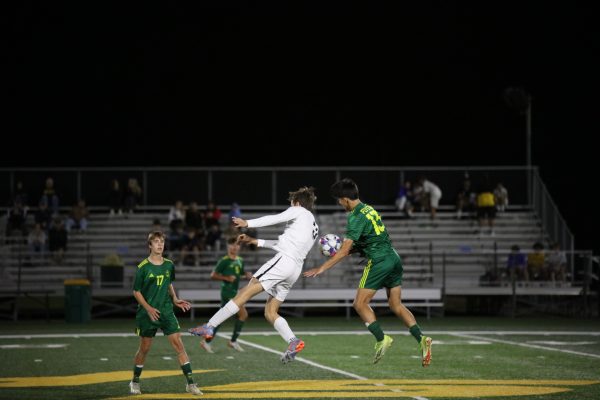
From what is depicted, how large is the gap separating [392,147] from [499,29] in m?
6.13

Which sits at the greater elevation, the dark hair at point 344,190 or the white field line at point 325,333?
the dark hair at point 344,190

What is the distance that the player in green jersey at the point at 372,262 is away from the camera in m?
13.0

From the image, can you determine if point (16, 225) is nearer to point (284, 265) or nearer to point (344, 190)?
point (284, 265)

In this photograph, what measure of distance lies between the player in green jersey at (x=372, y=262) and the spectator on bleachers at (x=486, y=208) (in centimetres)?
2089

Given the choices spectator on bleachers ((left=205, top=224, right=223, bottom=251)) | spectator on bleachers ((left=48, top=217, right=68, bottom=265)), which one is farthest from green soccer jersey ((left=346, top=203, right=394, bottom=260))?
spectator on bleachers ((left=48, top=217, right=68, bottom=265))

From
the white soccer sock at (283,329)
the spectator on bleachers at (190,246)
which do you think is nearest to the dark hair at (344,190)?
the white soccer sock at (283,329)

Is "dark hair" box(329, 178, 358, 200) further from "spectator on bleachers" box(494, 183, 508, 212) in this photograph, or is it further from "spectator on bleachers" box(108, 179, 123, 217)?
"spectator on bleachers" box(494, 183, 508, 212)

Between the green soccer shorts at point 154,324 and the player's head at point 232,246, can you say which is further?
the player's head at point 232,246

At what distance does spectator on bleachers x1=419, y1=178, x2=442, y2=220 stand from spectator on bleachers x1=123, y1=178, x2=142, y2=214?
8738mm

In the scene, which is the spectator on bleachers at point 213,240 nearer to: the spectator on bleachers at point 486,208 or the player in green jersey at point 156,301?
the spectator on bleachers at point 486,208

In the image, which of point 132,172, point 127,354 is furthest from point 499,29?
point 127,354

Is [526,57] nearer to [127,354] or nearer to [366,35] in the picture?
[366,35]

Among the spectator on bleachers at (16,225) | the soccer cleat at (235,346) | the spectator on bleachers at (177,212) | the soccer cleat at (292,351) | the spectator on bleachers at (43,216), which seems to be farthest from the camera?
the spectator on bleachers at (177,212)

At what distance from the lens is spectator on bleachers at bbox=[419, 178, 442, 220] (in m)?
34.1
